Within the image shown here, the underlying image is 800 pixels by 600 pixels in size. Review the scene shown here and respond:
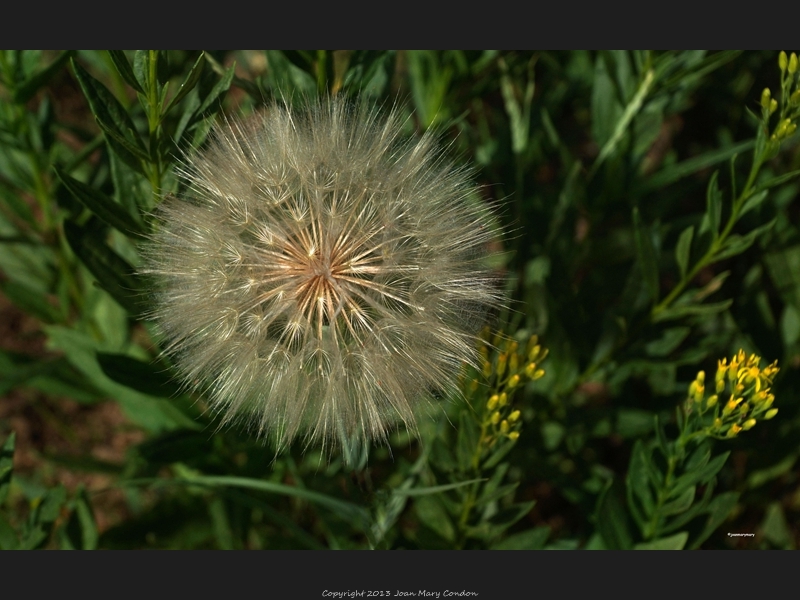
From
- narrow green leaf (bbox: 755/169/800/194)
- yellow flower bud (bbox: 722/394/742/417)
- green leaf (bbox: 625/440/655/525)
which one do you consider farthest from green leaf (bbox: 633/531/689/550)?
narrow green leaf (bbox: 755/169/800/194)

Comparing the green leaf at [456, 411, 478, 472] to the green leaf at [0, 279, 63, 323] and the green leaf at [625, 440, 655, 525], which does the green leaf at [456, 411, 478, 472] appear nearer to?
the green leaf at [625, 440, 655, 525]

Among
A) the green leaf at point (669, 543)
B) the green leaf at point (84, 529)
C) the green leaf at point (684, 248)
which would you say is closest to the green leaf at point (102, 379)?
the green leaf at point (84, 529)

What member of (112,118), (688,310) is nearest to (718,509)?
(688,310)

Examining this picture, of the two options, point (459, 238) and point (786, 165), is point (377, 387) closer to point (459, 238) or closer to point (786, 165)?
point (459, 238)

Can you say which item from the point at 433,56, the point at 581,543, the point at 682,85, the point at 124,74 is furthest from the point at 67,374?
the point at 682,85

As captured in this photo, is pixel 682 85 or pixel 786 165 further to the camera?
pixel 786 165

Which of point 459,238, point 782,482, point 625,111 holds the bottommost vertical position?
point 782,482

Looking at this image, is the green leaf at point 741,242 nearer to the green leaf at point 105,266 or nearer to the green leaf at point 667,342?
the green leaf at point 667,342
